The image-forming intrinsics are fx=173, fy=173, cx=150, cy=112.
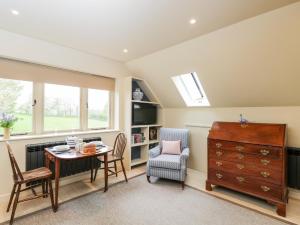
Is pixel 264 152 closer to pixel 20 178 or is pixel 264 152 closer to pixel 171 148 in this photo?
pixel 171 148

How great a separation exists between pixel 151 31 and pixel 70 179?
111 inches

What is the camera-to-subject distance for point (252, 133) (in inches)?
102

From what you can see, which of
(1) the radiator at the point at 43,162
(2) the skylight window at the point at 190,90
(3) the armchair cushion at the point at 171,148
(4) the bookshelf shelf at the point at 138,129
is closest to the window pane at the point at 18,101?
(1) the radiator at the point at 43,162

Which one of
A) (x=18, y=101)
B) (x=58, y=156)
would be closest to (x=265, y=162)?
(x=58, y=156)

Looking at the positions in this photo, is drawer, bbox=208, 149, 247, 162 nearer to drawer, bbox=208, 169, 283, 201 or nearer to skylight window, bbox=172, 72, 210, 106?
drawer, bbox=208, 169, 283, 201

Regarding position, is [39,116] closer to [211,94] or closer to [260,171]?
[211,94]

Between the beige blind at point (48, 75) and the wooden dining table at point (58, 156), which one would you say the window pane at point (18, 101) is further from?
the wooden dining table at point (58, 156)

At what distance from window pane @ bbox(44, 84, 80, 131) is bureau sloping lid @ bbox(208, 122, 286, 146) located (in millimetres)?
2605

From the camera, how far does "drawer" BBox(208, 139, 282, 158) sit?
7.53 feet

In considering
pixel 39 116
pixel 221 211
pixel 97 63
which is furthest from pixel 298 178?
pixel 39 116

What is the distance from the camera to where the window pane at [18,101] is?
266 centimetres

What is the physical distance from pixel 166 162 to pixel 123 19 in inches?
89.0

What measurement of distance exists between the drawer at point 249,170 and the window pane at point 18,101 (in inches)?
123

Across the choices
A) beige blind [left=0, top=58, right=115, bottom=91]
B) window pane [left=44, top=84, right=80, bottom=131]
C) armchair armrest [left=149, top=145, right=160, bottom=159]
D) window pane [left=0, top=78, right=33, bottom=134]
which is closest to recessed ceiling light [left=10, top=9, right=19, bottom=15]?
beige blind [left=0, top=58, right=115, bottom=91]
